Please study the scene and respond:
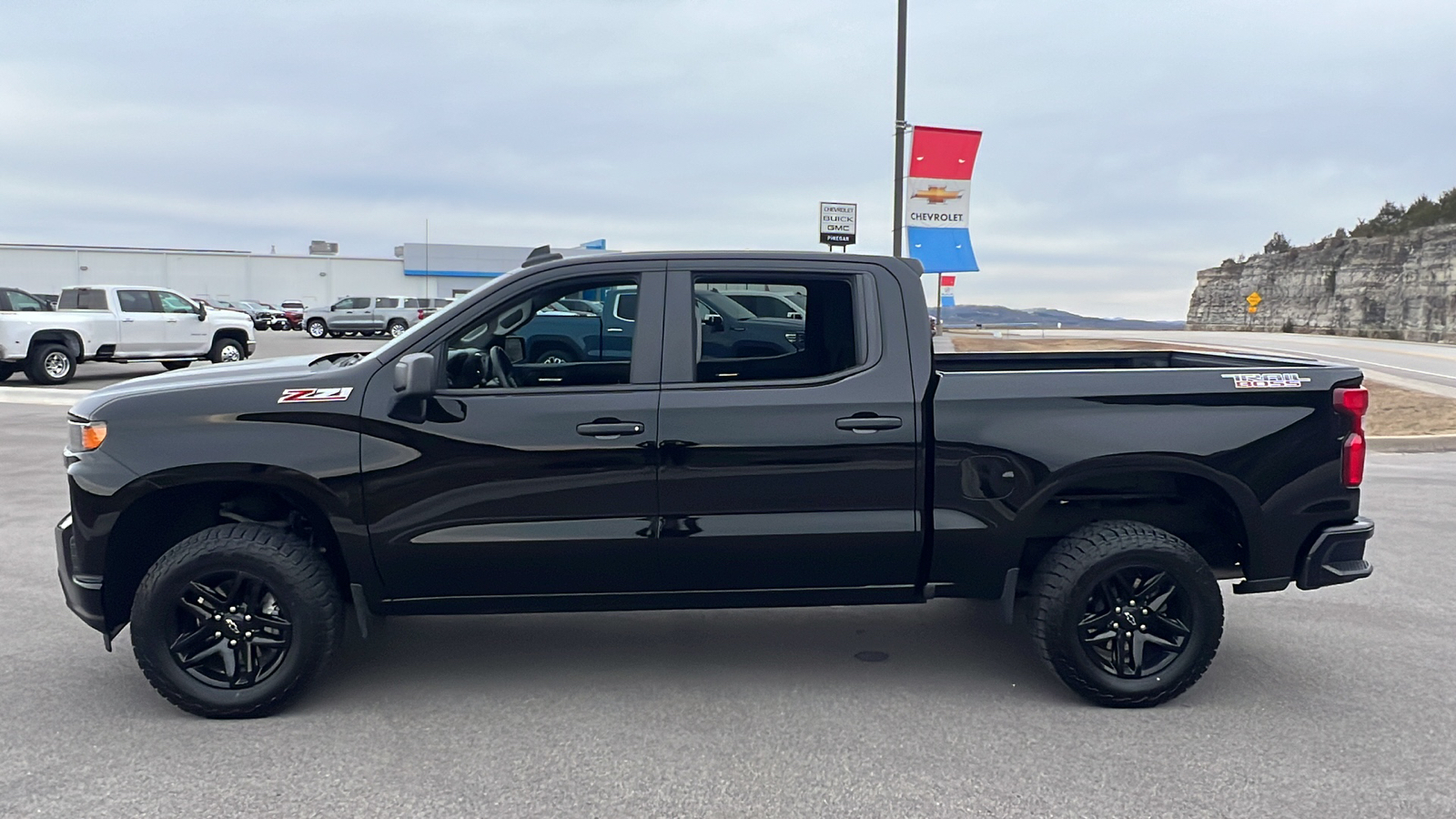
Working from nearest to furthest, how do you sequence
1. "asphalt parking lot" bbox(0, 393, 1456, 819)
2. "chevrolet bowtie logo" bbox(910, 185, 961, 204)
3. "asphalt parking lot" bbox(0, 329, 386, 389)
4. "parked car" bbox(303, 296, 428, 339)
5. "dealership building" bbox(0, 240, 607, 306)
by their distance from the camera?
"asphalt parking lot" bbox(0, 393, 1456, 819) < "chevrolet bowtie logo" bbox(910, 185, 961, 204) < "asphalt parking lot" bbox(0, 329, 386, 389) < "parked car" bbox(303, 296, 428, 339) < "dealership building" bbox(0, 240, 607, 306)

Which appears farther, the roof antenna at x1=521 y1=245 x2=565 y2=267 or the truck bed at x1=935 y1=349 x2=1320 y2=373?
the truck bed at x1=935 y1=349 x2=1320 y2=373

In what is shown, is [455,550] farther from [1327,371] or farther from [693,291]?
[1327,371]

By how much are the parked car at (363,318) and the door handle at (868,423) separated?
127 ft

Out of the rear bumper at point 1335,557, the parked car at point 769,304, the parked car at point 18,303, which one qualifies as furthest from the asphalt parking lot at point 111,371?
the rear bumper at point 1335,557

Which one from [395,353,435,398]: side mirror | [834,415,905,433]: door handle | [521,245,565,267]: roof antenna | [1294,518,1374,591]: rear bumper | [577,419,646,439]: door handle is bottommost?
[1294,518,1374,591]: rear bumper

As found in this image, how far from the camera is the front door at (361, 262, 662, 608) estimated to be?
410 centimetres

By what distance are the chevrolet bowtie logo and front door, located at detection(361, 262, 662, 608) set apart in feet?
43.0

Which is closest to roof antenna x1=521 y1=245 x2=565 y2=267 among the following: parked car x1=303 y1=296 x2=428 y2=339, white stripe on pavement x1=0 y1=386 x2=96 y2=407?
white stripe on pavement x1=0 y1=386 x2=96 y2=407

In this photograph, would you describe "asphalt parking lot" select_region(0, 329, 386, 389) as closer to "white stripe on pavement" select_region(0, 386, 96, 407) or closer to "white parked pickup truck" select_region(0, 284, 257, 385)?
"white parked pickup truck" select_region(0, 284, 257, 385)

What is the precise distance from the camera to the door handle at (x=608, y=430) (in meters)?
4.11

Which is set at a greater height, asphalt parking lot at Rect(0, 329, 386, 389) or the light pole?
the light pole

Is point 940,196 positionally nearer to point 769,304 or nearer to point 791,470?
point 769,304

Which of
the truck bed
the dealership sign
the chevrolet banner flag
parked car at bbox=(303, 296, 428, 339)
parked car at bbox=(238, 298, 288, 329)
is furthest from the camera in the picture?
parked car at bbox=(238, 298, 288, 329)

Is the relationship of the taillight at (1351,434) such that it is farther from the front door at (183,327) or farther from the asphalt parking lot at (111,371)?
the front door at (183,327)
